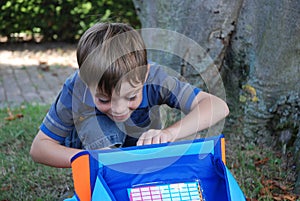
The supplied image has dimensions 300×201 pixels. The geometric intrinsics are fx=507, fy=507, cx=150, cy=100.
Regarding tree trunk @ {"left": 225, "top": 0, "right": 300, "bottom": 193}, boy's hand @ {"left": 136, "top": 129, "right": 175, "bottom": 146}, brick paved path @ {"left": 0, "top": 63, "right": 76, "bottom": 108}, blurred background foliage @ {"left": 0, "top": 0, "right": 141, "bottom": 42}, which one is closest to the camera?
boy's hand @ {"left": 136, "top": 129, "right": 175, "bottom": 146}

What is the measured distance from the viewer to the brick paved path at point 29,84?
617cm

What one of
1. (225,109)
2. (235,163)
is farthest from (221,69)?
(225,109)

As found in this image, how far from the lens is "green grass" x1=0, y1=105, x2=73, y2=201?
3.08 m

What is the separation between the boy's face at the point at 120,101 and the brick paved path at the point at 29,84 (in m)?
3.79

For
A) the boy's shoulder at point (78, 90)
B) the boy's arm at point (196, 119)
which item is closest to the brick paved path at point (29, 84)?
the boy's shoulder at point (78, 90)

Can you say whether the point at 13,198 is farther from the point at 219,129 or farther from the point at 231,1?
the point at 231,1

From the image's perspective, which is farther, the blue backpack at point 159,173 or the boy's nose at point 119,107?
the boy's nose at point 119,107

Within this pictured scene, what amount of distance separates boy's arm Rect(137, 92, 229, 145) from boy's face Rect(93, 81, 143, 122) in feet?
0.68

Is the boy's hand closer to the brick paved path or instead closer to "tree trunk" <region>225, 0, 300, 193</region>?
"tree trunk" <region>225, 0, 300, 193</region>

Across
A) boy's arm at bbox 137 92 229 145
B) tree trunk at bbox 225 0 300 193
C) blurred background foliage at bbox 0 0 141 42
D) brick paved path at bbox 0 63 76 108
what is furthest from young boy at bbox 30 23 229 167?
blurred background foliage at bbox 0 0 141 42

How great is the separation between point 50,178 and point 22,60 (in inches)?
206

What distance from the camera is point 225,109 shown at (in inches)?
91.0

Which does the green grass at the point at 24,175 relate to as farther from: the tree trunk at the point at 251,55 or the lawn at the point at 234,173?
the tree trunk at the point at 251,55

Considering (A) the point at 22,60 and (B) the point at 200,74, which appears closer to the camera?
(B) the point at 200,74
